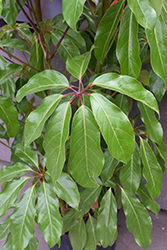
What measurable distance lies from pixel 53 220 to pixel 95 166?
0.27 m

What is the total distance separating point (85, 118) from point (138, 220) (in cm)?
48

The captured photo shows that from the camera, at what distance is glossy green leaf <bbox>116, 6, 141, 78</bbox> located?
20.6 inches

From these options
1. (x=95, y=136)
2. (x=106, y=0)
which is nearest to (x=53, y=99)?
(x=95, y=136)

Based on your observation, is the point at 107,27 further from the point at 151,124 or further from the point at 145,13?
the point at 151,124

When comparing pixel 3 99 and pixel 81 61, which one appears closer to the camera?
pixel 81 61

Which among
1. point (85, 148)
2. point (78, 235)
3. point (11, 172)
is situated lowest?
point (78, 235)

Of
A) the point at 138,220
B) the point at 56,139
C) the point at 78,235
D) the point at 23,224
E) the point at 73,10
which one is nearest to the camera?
the point at 73,10

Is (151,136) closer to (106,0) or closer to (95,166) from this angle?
(95,166)

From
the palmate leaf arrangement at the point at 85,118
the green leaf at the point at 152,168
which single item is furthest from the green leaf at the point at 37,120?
the green leaf at the point at 152,168

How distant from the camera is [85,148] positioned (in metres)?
0.51

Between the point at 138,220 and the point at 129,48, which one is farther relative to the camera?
the point at 138,220

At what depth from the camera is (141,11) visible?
1.28 ft

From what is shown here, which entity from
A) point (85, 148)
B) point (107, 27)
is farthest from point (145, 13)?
point (85, 148)

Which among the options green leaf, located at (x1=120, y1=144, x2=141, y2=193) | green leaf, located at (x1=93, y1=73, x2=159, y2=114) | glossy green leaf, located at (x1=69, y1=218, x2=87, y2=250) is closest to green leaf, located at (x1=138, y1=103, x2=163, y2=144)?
green leaf, located at (x1=120, y1=144, x2=141, y2=193)
